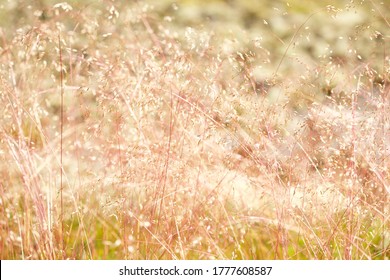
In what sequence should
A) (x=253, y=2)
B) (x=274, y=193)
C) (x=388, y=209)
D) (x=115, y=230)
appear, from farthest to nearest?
(x=253, y=2), (x=115, y=230), (x=388, y=209), (x=274, y=193)

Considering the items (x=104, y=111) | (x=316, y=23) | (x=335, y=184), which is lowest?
(x=316, y=23)

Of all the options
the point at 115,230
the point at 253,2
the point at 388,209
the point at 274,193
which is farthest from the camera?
the point at 253,2

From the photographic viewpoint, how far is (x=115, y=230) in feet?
9.67

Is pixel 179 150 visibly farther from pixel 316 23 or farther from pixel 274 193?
pixel 316 23

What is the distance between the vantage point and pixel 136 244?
8.46 feet

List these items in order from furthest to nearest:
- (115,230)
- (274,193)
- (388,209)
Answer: (115,230) → (388,209) → (274,193)

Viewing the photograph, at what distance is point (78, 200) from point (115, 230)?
1.04 feet
